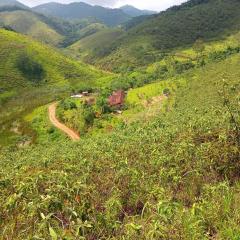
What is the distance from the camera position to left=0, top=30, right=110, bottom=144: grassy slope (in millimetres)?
133450

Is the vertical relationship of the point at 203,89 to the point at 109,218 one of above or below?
below

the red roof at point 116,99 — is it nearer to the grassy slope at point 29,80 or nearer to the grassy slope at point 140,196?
the grassy slope at point 29,80

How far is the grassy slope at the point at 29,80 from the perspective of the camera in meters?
133

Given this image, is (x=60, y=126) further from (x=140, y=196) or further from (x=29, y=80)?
(x=29, y=80)

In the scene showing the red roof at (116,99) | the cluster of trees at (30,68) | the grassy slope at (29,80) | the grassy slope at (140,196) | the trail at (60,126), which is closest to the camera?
the grassy slope at (140,196)

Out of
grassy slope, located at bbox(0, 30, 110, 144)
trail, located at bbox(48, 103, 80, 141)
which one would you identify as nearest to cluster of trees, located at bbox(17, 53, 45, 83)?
grassy slope, located at bbox(0, 30, 110, 144)

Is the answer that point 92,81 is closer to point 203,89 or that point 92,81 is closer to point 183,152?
point 203,89

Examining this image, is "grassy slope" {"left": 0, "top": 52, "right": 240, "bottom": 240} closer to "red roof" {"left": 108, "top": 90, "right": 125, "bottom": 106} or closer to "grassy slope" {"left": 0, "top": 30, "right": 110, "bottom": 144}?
"red roof" {"left": 108, "top": 90, "right": 125, "bottom": 106}

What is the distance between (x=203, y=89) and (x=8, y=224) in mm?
78683

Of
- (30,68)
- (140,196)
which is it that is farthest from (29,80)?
(140,196)

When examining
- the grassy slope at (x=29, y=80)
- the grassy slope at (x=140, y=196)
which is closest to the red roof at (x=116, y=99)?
the grassy slope at (x=29, y=80)

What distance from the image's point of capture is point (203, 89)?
84250 millimetres

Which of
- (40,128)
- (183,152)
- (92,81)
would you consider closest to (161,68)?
(92,81)

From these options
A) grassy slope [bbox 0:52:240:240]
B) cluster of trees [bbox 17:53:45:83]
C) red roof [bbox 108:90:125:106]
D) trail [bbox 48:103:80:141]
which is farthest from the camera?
cluster of trees [bbox 17:53:45:83]
